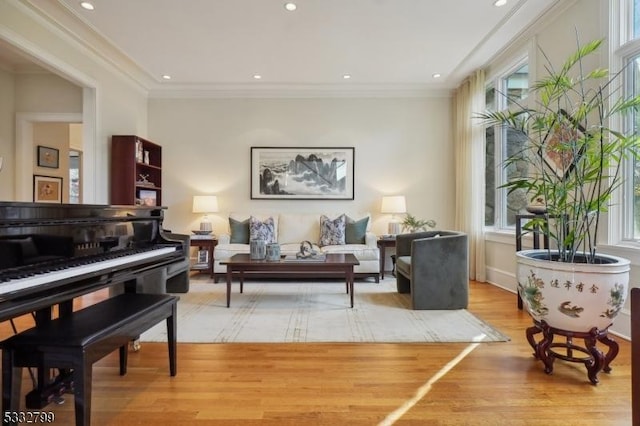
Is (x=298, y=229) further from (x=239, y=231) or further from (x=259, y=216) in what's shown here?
(x=239, y=231)

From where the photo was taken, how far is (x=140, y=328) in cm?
175

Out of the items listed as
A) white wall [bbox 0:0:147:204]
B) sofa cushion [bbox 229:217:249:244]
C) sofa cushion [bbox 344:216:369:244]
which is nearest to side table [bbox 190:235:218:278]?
sofa cushion [bbox 229:217:249:244]

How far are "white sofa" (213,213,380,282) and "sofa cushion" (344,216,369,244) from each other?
0.09m

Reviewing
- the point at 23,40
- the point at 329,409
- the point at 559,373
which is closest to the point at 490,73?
the point at 559,373

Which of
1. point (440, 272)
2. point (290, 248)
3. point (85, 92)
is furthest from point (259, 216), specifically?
point (440, 272)

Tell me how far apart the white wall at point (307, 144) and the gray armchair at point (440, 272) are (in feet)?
7.26

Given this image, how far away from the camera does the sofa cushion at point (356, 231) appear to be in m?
5.02

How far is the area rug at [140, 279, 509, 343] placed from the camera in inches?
105

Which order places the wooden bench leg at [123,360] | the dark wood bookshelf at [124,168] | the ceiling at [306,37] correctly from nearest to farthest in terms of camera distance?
the wooden bench leg at [123,360] < the ceiling at [306,37] < the dark wood bookshelf at [124,168]

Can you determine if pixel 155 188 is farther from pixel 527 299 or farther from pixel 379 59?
pixel 527 299

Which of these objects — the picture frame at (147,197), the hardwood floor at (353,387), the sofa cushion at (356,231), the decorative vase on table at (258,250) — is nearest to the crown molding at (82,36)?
the picture frame at (147,197)

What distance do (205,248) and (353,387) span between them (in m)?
3.63

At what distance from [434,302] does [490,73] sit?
331 centimetres

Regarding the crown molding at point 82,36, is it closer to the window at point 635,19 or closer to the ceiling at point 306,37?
the ceiling at point 306,37
